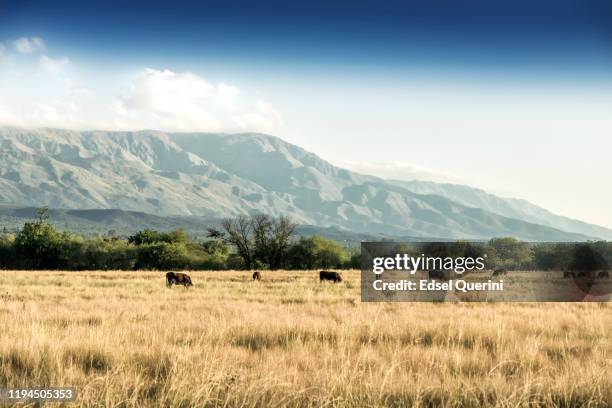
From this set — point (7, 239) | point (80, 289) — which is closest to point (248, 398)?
point (80, 289)

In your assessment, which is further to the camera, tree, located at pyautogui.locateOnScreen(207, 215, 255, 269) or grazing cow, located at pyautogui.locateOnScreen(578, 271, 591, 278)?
tree, located at pyautogui.locateOnScreen(207, 215, 255, 269)

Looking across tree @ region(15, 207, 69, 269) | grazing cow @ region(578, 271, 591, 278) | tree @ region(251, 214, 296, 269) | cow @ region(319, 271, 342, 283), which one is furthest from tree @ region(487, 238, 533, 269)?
cow @ region(319, 271, 342, 283)

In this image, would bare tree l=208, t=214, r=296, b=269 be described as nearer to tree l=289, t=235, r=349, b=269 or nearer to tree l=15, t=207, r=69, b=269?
tree l=289, t=235, r=349, b=269

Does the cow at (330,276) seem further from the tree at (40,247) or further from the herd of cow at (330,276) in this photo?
the tree at (40,247)

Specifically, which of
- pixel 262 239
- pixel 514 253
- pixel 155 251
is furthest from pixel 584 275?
pixel 514 253

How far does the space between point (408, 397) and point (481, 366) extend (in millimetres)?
2442

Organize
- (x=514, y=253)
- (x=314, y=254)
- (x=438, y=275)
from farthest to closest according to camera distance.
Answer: (x=514, y=253), (x=314, y=254), (x=438, y=275)

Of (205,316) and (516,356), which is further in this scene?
(205,316)

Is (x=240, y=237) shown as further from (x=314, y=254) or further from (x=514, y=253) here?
(x=514, y=253)

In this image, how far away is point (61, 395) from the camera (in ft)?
20.5

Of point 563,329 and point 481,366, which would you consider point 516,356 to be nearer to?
point 481,366

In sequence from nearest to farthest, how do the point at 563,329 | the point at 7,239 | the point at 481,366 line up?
the point at 481,366 → the point at 563,329 → the point at 7,239

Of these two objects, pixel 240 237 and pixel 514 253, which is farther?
pixel 514 253

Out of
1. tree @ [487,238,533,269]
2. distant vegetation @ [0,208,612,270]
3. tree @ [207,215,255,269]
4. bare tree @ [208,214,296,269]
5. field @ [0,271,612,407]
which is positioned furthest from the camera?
tree @ [487,238,533,269]
